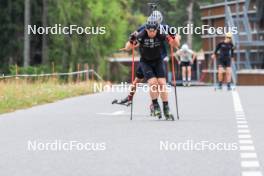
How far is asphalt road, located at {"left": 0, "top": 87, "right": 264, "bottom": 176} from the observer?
10812 mm

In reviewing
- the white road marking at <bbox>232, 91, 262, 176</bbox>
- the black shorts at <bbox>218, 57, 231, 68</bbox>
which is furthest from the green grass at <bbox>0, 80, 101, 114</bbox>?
the white road marking at <bbox>232, 91, 262, 176</bbox>

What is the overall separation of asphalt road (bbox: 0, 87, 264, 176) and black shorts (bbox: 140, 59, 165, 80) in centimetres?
83

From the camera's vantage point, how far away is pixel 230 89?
115ft

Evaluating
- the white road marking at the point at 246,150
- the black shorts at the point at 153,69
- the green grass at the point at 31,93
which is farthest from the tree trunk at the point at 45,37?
the black shorts at the point at 153,69

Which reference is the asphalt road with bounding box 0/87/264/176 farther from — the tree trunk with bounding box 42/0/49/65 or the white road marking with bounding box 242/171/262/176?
the tree trunk with bounding box 42/0/49/65

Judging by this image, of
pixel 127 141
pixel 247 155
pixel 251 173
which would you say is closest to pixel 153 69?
pixel 127 141

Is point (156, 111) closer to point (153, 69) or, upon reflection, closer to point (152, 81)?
point (152, 81)

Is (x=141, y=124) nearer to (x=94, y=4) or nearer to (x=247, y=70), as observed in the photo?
(x=94, y=4)

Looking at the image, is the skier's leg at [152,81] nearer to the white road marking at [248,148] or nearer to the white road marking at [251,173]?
the white road marking at [248,148]

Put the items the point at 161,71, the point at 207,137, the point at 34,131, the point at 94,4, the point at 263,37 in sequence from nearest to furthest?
1. the point at 207,137
2. the point at 34,131
3. the point at 161,71
4. the point at 94,4
5. the point at 263,37

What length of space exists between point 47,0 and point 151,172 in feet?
150

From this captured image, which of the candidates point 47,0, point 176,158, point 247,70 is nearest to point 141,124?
point 176,158

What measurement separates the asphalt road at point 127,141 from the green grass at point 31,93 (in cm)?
154

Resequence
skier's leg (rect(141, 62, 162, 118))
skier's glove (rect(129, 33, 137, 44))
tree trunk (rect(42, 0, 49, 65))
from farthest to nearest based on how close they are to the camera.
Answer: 1. tree trunk (rect(42, 0, 49, 65))
2. skier's leg (rect(141, 62, 162, 118))
3. skier's glove (rect(129, 33, 137, 44))
